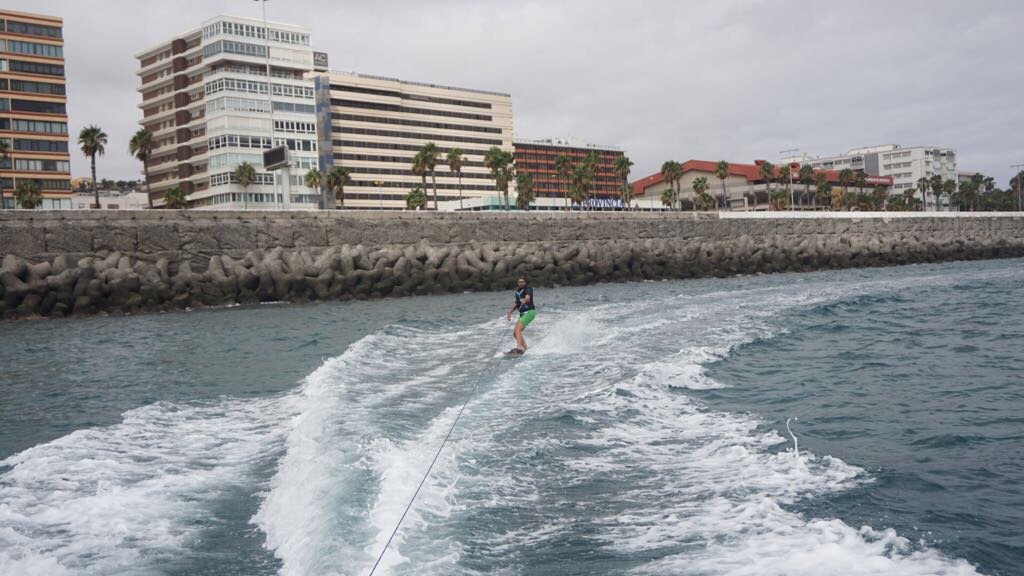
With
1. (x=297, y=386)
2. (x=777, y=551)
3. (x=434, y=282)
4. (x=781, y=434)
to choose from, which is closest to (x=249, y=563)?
(x=777, y=551)

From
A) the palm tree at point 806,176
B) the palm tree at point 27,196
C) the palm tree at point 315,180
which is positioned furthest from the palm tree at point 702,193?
the palm tree at point 27,196

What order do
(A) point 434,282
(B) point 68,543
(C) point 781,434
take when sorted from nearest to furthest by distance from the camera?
(B) point 68,543 < (C) point 781,434 < (A) point 434,282

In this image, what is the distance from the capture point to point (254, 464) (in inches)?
324

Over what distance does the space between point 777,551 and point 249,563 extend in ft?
12.8

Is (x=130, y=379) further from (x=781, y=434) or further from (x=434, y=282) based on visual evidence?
(x=434, y=282)

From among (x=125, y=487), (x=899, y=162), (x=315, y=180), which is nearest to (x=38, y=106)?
(x=315, y=180)

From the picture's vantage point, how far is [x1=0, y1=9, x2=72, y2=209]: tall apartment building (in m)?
71.8

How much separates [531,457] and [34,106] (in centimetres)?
8291

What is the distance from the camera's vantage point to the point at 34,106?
73375mm

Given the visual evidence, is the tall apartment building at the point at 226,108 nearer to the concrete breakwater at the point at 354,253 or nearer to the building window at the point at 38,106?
the building window at the point at 38,106

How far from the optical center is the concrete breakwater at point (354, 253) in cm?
3009

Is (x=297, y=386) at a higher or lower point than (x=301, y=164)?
lower

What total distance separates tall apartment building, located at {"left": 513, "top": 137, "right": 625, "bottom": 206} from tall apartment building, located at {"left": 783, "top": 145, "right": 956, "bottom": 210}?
38.9 m

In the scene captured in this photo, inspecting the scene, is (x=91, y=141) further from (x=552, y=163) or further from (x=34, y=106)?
(x=552, y=163)
